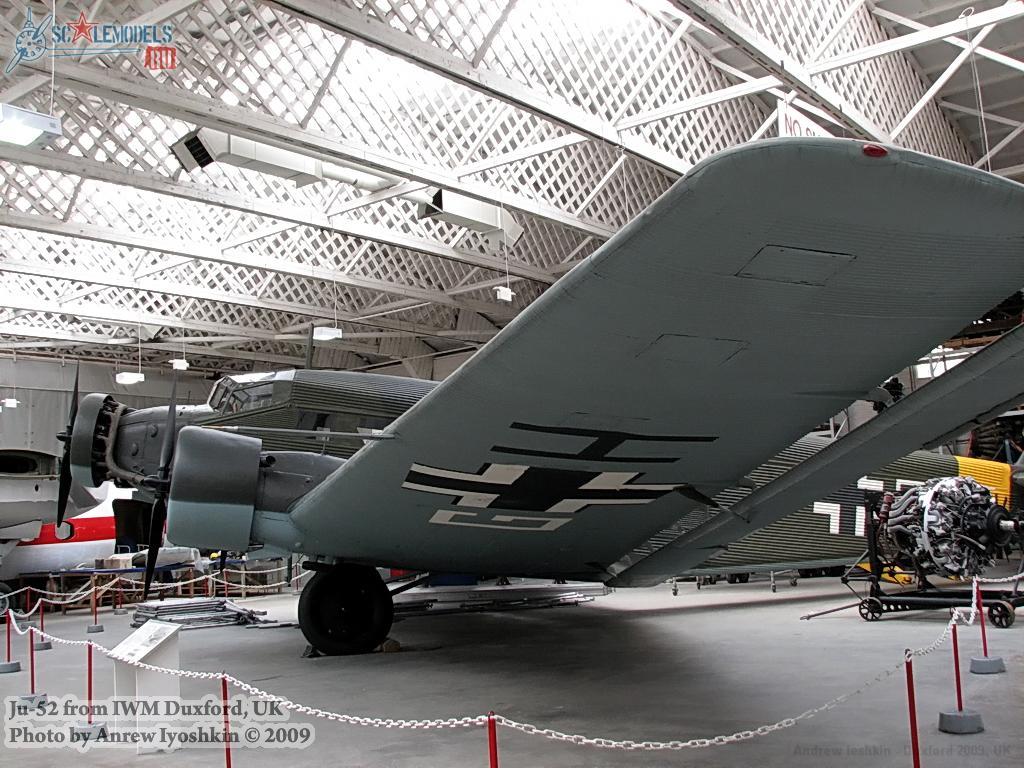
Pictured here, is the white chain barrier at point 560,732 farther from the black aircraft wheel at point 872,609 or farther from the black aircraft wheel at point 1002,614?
the black aircraft wheel at point 872,609

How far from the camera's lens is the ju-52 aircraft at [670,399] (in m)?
2.79

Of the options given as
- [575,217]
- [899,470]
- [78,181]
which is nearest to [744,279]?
[899,470]

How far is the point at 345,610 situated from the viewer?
7965 millimetres

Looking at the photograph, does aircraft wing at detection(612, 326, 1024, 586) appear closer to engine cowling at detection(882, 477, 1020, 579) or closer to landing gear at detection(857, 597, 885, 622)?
landing gear at detection(857, 597, 885, 622)

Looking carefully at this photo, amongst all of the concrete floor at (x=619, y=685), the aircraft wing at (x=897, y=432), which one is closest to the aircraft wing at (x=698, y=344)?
the aircraft wing at (x=897, y=432)

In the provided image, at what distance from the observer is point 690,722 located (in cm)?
474

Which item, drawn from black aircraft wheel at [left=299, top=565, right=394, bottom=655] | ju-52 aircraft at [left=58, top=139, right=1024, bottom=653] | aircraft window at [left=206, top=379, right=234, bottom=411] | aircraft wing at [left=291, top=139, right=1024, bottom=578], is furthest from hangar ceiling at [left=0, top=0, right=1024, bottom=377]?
aircraft wing at [left=291, top=139, right=1024, bottom=578]

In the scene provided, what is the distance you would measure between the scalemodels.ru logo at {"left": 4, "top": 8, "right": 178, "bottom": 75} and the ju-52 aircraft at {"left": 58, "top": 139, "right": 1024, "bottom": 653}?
17.2ft

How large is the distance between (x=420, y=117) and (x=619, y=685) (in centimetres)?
1187

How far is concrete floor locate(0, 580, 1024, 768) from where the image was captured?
4.23m

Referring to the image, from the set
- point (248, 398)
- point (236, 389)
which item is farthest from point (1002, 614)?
point (236, 389)

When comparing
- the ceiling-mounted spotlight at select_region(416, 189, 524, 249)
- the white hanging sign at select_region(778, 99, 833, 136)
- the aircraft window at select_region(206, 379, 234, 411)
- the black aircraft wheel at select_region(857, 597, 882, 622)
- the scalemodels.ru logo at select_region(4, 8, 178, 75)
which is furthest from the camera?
the ceiling-mounted spotlight at select_region(416, 189, 524, 249)

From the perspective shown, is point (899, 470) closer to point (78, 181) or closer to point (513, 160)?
point (513, 160)

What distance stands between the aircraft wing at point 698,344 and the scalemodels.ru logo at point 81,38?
6905mm
